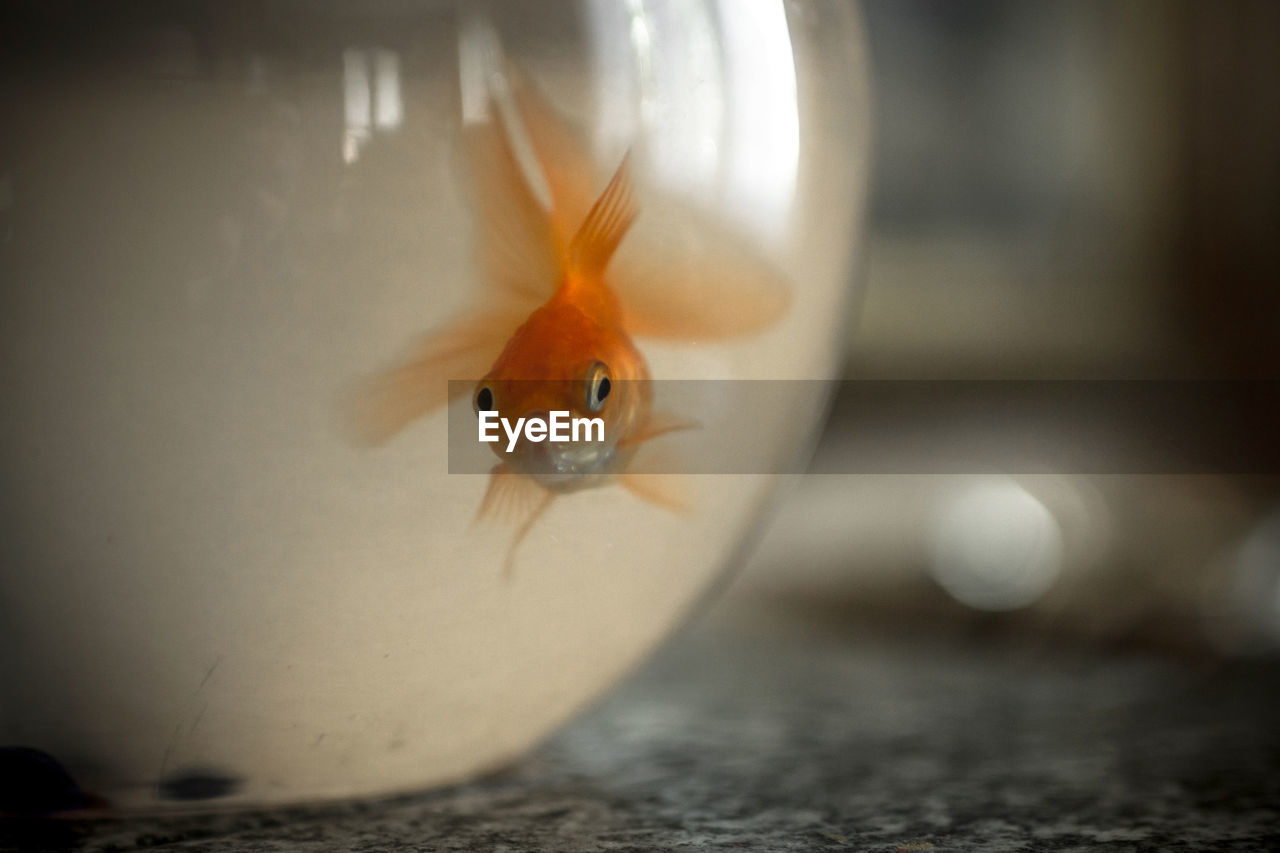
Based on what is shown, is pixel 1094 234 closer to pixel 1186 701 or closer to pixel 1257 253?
pixel 1257 253

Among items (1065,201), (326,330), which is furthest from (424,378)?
(1065,201)

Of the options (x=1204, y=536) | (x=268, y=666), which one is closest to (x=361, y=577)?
(x=268, y=666)

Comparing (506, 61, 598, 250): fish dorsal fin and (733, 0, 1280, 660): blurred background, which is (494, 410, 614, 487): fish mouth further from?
(733, 0, 1280, 660): blurred background

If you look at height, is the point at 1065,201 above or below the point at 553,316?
above

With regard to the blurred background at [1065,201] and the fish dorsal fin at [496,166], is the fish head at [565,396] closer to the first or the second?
the fish dorsal fin at [496,166]

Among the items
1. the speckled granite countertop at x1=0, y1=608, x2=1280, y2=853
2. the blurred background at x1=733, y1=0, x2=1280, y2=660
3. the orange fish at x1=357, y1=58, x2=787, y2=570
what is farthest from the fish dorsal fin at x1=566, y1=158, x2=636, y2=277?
the blurred background at x1=733, y1=0, x2=1280, y2=660

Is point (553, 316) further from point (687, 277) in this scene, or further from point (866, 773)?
point (866, 773)

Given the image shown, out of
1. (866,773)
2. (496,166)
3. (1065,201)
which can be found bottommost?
(866,773)
